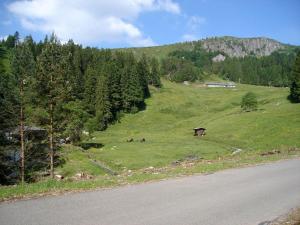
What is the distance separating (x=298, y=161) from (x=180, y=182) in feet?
41.8

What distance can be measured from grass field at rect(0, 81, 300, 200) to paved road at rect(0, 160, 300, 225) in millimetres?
1707

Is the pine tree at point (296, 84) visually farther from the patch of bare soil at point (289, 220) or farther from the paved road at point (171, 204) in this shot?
the patch of bare soil at point (289, 220)

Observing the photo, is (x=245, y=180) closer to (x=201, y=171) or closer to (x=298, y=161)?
(x=201, y=171)

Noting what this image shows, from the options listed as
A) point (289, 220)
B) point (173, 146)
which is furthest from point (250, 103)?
point (289, 220)

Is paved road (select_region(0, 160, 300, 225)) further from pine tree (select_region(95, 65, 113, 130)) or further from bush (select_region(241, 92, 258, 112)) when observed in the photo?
bush (select_region(241, 92, 258, 112))

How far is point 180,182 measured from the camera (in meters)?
16.7

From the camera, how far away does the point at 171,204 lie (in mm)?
12688

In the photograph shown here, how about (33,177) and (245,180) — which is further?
(33,177)

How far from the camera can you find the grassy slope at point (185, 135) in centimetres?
5656

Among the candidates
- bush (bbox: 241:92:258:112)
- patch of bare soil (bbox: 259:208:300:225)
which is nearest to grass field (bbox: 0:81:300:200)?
patch of bare soil (bbox: 259:208:300:225)

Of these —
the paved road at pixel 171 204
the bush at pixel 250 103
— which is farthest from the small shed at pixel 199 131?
the paved road at pixel 171 204

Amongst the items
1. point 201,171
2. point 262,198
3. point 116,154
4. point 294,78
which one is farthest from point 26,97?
point 294,78

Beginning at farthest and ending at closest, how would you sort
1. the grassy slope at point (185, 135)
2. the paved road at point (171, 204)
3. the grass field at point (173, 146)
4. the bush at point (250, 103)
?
1. the bush at point (250, 103)
2. the grassy slope at point (185, 135)
3. the grass field at point (173, 146)
4. the paved road at point (171, 204)

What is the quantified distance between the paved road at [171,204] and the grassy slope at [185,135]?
92.1 feet
